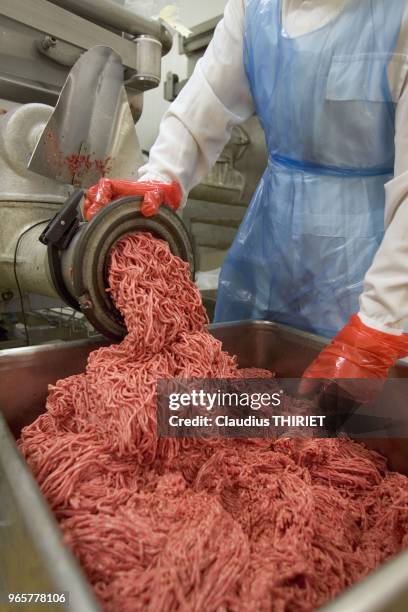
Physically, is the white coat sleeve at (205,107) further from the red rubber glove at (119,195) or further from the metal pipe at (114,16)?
the metal pipe at (114,16)

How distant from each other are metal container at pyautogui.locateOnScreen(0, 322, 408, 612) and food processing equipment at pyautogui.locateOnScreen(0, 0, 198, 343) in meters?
0.28

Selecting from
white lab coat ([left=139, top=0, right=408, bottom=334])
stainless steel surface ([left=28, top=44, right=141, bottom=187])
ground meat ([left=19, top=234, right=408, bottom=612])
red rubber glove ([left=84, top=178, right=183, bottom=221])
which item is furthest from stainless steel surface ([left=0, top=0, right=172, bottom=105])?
ground meat ([left=19, top=234, right=408, bottom=612])

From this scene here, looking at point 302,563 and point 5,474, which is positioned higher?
point 5,474

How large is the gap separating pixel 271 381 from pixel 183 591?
794 millimetres

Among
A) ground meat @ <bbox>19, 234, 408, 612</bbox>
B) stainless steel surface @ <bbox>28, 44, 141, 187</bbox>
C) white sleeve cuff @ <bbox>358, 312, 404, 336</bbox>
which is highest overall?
stainless steel surface @ <bbox>28, 44, 141, 187</bbox>

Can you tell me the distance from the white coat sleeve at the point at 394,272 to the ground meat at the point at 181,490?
0.36 metres

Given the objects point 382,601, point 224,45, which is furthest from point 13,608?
point 224,45

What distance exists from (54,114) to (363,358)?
142 centimetres

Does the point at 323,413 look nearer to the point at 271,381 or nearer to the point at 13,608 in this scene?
the point at 271,381

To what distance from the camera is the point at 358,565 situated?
2.67ft

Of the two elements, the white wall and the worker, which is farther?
the white wall

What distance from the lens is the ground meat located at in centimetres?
69
